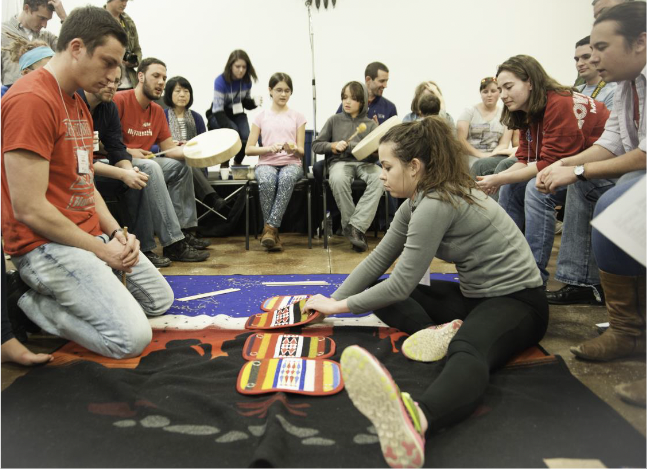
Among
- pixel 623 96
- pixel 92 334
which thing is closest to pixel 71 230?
pixel 92 334

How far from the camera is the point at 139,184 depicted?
117 inches

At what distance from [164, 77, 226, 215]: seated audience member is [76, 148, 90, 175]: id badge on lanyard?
2.33 meters

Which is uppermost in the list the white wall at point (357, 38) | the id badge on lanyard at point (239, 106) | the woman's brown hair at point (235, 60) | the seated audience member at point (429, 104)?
the white wall at point (357, 38)

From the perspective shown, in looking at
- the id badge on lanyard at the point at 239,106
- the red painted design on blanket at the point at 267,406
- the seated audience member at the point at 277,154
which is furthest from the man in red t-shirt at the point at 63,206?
the id badge on lanyard at the point at 239,106

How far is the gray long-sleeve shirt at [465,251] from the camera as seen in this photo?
1699 millimetres

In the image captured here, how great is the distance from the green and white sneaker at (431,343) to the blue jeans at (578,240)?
1038 mm

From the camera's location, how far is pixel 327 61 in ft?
20.1

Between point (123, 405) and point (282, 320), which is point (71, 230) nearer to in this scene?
point (123, 405)

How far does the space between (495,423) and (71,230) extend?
1569 millimetres

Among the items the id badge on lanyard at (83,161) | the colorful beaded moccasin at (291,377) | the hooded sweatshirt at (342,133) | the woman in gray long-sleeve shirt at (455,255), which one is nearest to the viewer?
the colorful beaded moccasin at (291,377)

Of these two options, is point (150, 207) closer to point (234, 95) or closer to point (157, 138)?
point (157, 138)

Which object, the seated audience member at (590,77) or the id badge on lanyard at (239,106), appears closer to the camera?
the seated audience member at (590,77)

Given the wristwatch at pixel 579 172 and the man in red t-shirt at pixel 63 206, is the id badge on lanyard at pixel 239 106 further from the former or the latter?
the wristwatch at pixel 579 172

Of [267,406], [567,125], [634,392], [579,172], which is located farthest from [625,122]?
[267,406]
